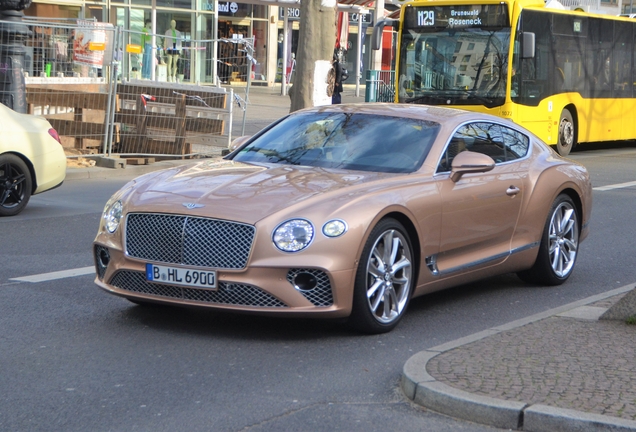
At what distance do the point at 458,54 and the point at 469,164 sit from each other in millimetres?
13811

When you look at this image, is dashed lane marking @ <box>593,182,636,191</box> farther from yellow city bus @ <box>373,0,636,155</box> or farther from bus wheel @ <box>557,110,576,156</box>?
bus wheel @ <box>557,110,576,156</box>

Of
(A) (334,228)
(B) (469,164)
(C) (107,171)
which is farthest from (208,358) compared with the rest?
(C) (107,171)

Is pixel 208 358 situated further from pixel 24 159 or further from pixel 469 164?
pixel 24 159

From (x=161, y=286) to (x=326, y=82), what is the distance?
1352 cm

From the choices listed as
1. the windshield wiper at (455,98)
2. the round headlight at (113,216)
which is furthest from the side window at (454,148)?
the windshield wiper at (455,98)

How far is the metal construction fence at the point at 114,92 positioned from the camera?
16906 mm

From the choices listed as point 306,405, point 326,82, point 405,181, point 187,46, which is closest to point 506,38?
point 326,82

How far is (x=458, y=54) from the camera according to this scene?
67.5 feet

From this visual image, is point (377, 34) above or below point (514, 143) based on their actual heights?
above

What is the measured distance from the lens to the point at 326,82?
1950cm

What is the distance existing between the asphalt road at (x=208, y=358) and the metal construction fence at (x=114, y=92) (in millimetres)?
8349

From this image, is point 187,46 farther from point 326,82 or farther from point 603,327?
point 603,327

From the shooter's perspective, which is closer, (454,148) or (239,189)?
(239,189)

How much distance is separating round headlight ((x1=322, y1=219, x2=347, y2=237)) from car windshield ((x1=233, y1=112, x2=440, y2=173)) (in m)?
0.98
